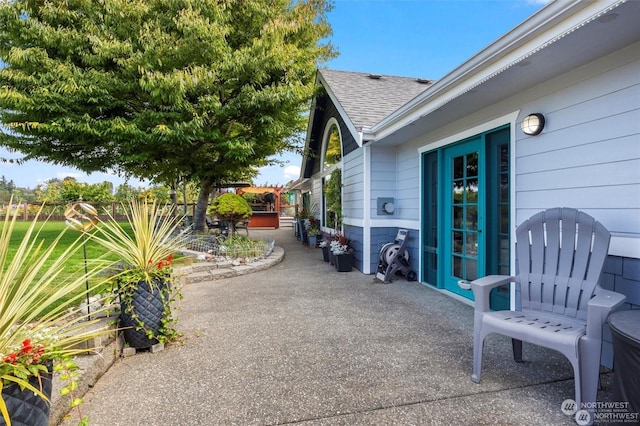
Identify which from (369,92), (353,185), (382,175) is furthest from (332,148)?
(382,175)

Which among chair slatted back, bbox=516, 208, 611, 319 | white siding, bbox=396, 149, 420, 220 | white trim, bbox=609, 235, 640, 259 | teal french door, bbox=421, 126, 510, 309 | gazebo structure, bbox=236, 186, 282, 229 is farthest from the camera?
gazebo structure, bbox=236, 186, 282, 229

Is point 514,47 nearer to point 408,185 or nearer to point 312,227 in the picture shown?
point 408,185

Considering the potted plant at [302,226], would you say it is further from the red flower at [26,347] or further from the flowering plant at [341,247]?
the red flower at [26,347]

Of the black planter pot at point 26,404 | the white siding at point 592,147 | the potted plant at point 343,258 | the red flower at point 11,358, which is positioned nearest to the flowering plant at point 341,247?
the potted plant at point 343,258

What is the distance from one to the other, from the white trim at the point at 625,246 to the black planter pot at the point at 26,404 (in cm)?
348

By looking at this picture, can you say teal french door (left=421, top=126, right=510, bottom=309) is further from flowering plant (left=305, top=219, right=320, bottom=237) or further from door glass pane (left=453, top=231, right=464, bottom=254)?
flowering plant (left=305, top=219, right=320, bottom=237)

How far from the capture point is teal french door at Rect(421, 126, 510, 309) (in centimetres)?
377

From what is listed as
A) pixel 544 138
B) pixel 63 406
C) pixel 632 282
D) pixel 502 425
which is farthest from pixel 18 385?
pixel 544 138

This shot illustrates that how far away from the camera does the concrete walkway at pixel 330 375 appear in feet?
6.47

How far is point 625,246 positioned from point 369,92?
5593 mm

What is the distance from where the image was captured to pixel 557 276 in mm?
2414

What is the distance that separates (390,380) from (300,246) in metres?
7.80

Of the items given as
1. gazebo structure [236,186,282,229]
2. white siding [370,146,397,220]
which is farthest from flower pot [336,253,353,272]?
gazebo structure [236,186,282,229]

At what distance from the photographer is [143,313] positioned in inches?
109
